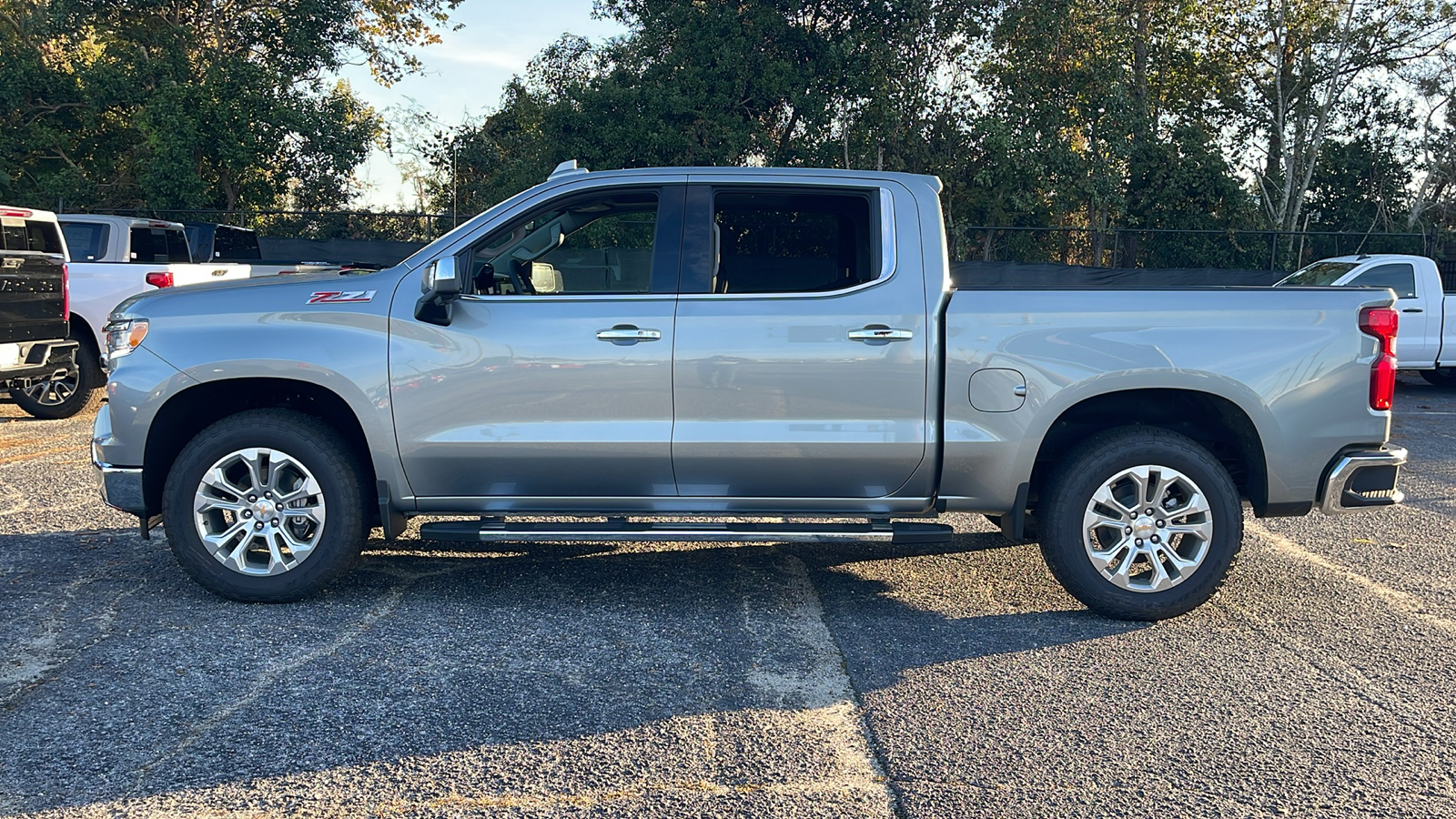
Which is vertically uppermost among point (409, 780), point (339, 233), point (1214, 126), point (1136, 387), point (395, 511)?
point (1214, 126)

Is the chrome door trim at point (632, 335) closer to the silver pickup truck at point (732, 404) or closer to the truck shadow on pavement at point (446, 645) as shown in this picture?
the silver pickup truck at point (732, 404)

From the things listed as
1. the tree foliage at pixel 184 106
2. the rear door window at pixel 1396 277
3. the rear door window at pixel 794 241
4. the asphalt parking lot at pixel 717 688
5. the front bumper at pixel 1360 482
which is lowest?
the asphalt parking lot at pixel 717 688

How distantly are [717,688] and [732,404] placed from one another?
1.34m

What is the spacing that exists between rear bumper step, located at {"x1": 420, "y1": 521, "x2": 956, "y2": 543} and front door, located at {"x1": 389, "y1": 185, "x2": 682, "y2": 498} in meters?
0.18

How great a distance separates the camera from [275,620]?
4.96 m

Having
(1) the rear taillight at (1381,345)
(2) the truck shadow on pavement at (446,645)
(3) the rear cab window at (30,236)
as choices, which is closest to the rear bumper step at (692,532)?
(2) the truck shadow on pavement at (446,645)

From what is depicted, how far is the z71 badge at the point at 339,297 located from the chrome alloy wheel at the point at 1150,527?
3.34 m

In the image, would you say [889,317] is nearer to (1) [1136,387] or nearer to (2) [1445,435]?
(1) [1136,387]

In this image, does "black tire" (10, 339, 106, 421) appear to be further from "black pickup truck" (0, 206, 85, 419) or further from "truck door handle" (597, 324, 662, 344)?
"truck door handle" (597, 324, 662, 344)

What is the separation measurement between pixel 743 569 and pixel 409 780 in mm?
2723

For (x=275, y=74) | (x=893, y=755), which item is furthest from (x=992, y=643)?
(x=275, y=74)

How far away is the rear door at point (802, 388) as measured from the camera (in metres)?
4.97

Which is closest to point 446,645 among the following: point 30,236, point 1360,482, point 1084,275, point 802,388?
point 802,388

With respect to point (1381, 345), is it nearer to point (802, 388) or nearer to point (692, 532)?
point (802, 388)
